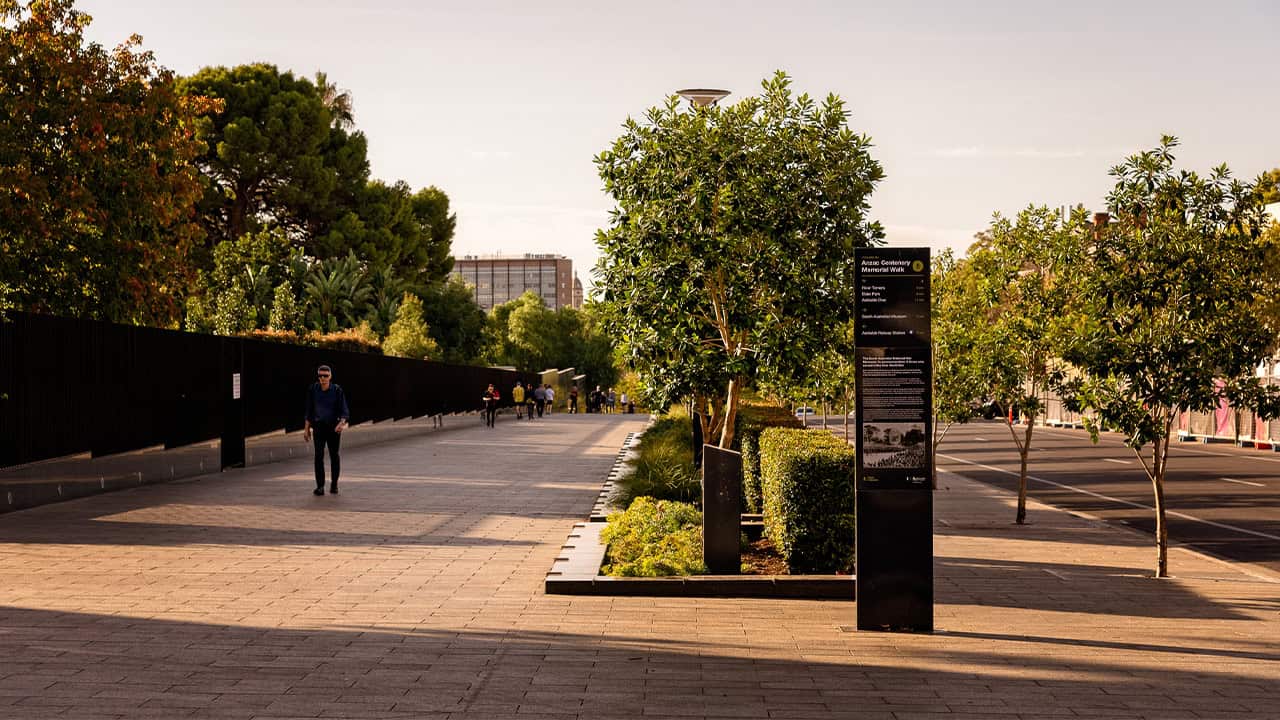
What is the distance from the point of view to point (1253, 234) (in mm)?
11516

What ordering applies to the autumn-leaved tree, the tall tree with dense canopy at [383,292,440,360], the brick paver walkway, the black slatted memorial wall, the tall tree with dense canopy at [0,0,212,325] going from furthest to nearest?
the tall tree with dense canopy at [383,292,440,360]
the tall tree with dense canopy at [0,0,212,325]
the black slatted memorial wall
the autumn-leaved tree
the brick paver walkway

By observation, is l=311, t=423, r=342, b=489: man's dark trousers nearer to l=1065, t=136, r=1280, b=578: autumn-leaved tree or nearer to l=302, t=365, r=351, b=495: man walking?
l=302, t=365, r=351, b=495: man walking

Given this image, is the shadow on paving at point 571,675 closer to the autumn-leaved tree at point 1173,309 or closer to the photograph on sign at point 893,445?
the photograph on sign at point 893,445

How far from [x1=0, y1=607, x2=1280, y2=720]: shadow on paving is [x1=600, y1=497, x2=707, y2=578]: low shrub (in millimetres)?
2093

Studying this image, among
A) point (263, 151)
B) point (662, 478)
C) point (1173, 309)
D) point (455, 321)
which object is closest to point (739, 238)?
point (1173, 309)

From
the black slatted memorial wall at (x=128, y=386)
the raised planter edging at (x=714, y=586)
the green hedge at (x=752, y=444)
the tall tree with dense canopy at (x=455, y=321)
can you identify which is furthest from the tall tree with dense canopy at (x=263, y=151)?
the raised planter edging at (x=714, y=586)

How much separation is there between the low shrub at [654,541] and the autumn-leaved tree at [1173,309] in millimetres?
3974

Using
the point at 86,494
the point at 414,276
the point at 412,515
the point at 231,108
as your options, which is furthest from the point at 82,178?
the point at 414,276

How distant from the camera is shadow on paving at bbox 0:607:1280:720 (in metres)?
6.07

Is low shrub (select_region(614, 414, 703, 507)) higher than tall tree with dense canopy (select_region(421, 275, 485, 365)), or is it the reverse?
tall tree with dense canopy (select_region(421, 275, 485, 365))

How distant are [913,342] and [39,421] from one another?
1095cm

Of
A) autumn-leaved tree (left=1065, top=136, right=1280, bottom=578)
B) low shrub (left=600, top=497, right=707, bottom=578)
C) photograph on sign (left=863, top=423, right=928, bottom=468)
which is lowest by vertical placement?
low shrub (left=600, top=497, right=707, bottom=578)

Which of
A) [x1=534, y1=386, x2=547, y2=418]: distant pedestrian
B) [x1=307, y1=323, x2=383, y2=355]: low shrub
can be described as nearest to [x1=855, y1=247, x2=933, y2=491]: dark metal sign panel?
[x1=307, y1=323, x2=383, y2=355]: low shrub

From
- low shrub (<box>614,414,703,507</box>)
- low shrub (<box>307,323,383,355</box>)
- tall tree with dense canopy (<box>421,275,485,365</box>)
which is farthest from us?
tall tree with dense canopy (<box>421,275,485,365</box>)
